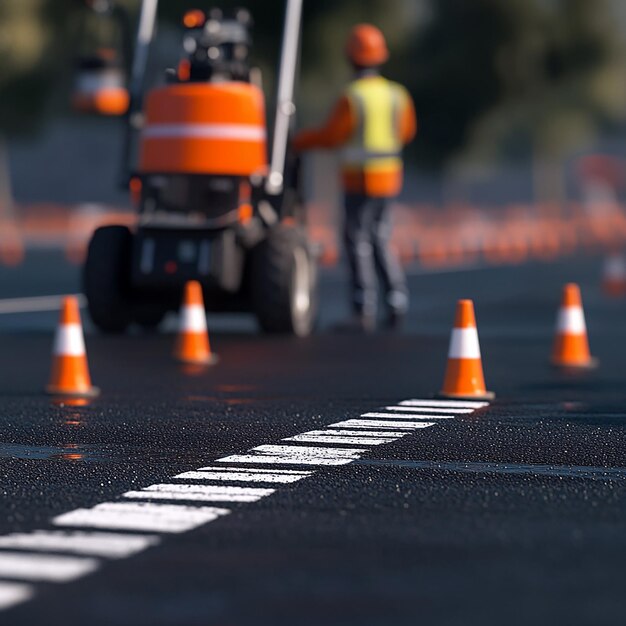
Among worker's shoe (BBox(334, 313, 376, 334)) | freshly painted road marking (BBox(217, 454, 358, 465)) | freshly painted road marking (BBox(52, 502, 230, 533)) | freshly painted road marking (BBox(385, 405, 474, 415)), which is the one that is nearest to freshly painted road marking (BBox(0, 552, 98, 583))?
freshly painted road marking (BBox(52, 502, 230, 533))

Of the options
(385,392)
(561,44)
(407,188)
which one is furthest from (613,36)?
(407,188)

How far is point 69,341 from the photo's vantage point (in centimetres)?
1157

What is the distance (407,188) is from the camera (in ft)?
338

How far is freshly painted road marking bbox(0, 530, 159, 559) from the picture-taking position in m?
6.07

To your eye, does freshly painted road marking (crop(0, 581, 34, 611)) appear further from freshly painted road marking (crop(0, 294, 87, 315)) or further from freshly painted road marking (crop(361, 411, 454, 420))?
freshly painted road marking (crop(0, 294, 87, 315))

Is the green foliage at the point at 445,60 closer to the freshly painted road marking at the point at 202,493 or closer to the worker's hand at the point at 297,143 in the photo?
the worker's hand at the point at 297,143

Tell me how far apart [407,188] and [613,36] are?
53.8 m

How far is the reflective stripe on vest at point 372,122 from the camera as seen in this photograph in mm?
16734

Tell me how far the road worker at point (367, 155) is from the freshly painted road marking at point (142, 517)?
974cm

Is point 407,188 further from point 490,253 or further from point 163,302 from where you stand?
point 163,302

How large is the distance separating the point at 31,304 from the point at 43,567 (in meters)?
15.9

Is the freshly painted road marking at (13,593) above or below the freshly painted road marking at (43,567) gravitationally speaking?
below

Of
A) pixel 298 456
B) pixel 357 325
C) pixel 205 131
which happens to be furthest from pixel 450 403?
pixel 357 325

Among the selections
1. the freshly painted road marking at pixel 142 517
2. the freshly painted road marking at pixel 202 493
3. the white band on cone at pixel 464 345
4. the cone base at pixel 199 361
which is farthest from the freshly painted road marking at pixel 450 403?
the freshly painted road marking at pixel 142 517
